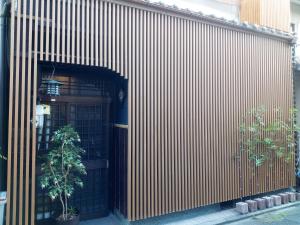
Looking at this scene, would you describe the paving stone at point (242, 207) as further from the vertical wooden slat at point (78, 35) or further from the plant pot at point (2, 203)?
the plant pot at point (2, 203)

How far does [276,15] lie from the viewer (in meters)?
8.34

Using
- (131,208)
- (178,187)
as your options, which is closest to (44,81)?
(131,208)

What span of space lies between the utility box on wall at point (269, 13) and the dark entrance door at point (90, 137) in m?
5.45

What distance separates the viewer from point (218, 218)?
20.0ft

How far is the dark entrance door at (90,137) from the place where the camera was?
5.71 meters

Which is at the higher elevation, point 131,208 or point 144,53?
point 144,53

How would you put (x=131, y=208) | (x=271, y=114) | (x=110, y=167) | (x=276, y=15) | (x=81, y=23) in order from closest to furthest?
(x=81, y=23) < (x=131, y=208) < (x=110, y=167) < (x=271, y=114) < (x=276, y=15)

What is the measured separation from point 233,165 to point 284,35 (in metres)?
4.10

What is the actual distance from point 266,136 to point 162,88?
345 cm

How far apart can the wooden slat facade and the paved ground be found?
0.27m

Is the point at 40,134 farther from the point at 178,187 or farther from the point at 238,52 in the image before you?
the point at 238,52

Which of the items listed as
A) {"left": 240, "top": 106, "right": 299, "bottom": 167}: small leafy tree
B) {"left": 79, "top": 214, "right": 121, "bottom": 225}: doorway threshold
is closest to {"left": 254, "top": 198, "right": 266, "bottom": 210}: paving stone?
{"left": 240, "top": 106, "right": 299, "bottom": 167}: small leafy tree

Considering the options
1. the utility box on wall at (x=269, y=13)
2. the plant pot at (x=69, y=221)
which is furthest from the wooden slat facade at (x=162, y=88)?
the utility box on wall at (x=269, y=13)

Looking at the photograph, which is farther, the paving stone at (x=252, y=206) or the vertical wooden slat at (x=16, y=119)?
the paving stone at (x=252, y=206)
